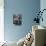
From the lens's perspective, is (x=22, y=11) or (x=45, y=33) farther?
(x=22, y=11)

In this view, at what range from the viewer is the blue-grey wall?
486 cm

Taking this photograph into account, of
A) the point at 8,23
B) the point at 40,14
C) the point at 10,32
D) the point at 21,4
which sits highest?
the point at 21,4

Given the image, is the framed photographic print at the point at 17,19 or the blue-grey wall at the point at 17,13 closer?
the blue-grey wall at the point at 17,13

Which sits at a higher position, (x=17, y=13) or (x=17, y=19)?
(x=17, y=13)

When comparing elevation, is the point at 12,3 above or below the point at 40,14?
above

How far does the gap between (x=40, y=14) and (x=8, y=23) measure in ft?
4.21

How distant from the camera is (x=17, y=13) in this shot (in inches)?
195

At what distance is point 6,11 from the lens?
16.3 feet

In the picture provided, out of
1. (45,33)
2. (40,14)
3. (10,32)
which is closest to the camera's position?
(45,33)

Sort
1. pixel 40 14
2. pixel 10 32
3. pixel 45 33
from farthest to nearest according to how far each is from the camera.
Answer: pixel 10 32 → pixel 40 14 → pixel 45 33

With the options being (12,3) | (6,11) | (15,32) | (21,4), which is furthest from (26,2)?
(15,32)

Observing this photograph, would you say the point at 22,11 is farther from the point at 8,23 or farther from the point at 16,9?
the point at 8,23

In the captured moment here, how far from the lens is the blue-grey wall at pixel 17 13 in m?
4.86

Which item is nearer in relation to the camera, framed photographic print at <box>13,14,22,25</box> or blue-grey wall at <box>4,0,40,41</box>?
blue-grey wall at <box>4,0,40,41</box>
